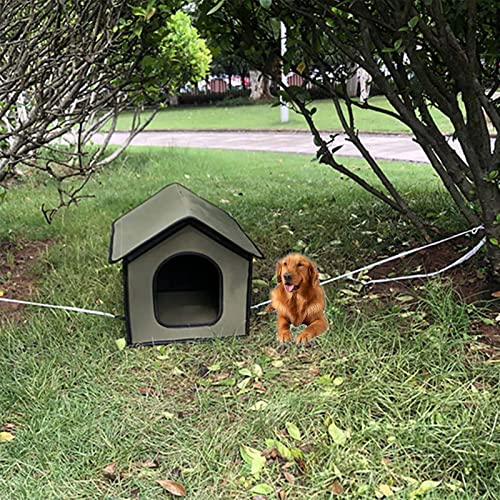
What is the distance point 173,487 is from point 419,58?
2.27m

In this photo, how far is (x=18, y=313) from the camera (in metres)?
2.97

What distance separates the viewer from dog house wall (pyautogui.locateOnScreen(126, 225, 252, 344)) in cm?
256

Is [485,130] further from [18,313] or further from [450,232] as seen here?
[18,313]

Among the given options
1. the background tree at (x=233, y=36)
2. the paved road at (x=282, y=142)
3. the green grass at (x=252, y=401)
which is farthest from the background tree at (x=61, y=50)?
the paved road at (x=282, y=142)

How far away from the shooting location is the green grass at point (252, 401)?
72.8 inches

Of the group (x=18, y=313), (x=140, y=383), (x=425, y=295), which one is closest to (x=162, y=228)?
(x=140, y=383)

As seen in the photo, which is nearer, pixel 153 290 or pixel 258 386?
pixel 258 386

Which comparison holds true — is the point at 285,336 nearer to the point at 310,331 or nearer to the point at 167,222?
the point at 310,331

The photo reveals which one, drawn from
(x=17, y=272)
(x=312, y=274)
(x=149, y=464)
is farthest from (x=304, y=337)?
(x=17, y=272)

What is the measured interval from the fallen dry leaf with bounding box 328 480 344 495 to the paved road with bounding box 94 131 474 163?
24.0 ft

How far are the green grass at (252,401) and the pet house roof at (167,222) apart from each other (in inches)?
16.9

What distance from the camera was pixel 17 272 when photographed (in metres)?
3.51

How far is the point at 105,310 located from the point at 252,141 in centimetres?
1097

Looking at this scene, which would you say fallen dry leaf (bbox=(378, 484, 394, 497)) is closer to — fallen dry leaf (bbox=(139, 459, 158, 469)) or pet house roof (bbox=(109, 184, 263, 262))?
fallen dry leaf (bbox=(139, 459, 158, 469))
